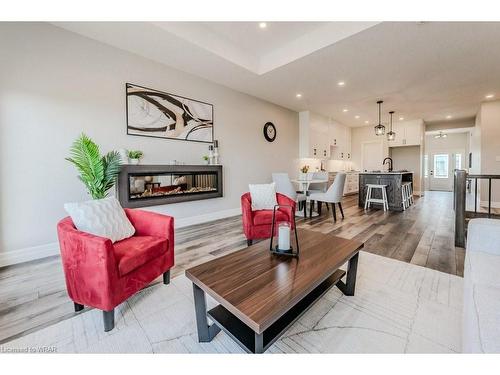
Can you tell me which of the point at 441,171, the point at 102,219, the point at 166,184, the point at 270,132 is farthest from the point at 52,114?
the point at 441,171

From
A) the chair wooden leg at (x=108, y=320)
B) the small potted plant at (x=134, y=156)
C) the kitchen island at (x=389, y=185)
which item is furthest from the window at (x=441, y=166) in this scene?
the chair wooden leg at (x=108, y=320)

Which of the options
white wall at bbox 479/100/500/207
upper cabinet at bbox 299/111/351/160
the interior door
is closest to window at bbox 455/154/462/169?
the interior door

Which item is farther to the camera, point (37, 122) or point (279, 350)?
point (37, 122)

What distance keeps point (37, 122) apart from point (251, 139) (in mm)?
3717

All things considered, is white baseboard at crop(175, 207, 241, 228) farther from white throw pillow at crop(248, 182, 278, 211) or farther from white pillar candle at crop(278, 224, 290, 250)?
white pillar candle at crop(278, 224, 290, 250)

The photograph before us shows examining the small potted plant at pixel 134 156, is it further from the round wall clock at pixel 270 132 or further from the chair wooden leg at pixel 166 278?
the round wall clock at pixel 270 132

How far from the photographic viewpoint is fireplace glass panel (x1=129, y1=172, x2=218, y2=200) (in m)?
3.40

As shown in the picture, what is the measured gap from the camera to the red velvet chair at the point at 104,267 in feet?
4.54

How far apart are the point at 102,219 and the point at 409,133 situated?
9.25 m

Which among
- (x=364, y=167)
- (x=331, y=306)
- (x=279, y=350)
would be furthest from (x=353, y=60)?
(x=364, y=167)

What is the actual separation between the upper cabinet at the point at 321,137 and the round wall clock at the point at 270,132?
130 cm

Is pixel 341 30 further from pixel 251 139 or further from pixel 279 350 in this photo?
pixel 279 350

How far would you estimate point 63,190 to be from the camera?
2795mm
